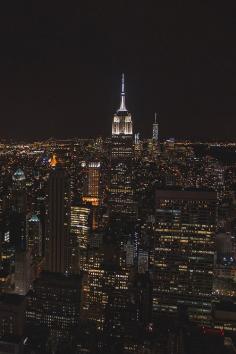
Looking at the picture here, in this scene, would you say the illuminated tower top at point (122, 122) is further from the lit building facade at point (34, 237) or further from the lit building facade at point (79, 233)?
the lit building facade at point (34, 237)

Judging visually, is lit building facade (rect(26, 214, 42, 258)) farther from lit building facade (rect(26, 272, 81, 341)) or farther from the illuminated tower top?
the illuminated tower top

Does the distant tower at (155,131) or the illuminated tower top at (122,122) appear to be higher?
the illuminated tower top at (122,122)

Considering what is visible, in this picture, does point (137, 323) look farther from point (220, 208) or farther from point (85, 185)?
point (85, 185)

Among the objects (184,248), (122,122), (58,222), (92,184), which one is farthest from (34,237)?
(122,122)

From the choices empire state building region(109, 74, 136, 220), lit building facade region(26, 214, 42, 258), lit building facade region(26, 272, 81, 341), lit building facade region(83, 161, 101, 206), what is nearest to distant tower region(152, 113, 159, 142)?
empire state building region(109, 74, 136, 220)

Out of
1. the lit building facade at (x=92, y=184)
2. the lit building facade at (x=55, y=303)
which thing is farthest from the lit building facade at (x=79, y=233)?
the lit building facade at (x=92, y=184)
